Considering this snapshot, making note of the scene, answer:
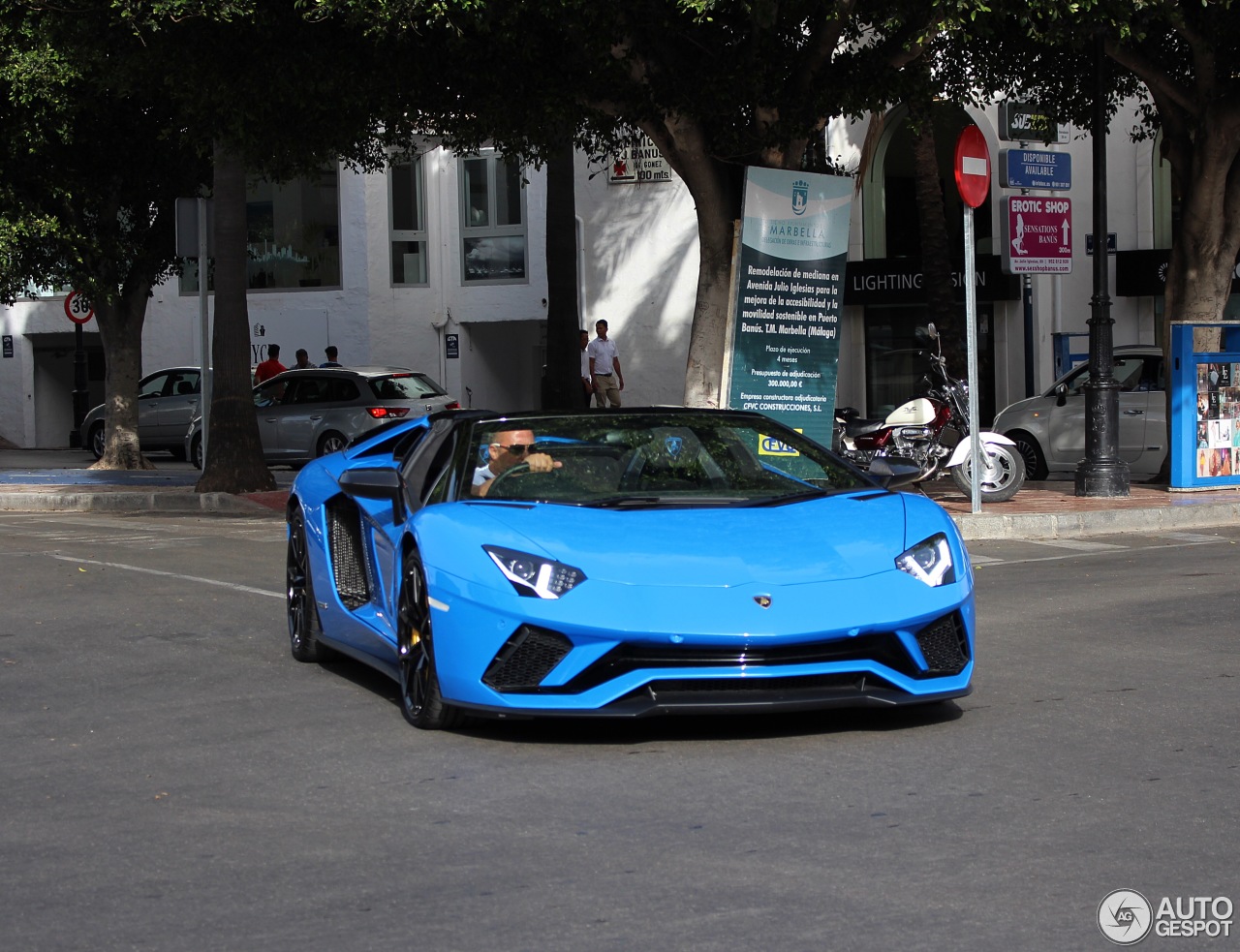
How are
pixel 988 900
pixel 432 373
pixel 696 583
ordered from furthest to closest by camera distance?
pixel 432 373
pixel 696 583
pixel 988 900

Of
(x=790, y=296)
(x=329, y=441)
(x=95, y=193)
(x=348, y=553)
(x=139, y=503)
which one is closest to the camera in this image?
(x=348, y=553)

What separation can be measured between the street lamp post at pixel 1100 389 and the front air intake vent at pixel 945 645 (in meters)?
11.0

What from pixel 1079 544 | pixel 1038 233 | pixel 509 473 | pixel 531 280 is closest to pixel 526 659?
pixel 509 473

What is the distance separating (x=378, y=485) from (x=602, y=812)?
92.9 inches

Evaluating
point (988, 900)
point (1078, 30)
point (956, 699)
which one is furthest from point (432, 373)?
point (988, 900)

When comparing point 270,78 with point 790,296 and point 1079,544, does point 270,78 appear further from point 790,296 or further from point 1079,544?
point 1079,544

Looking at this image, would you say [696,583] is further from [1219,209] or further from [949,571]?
[1219,209]

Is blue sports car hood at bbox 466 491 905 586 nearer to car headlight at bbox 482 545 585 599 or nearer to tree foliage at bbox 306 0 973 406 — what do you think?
car headlight at bbox 482 545 585 599

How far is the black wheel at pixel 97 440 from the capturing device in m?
30.1

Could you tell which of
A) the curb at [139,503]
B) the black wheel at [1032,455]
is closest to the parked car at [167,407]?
the curb at [139,503]

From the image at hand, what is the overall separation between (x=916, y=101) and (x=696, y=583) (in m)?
11.6

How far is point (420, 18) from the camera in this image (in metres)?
14.8

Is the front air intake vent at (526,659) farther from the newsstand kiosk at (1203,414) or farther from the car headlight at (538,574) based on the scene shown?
the newsstand kiosk at (1203,414)

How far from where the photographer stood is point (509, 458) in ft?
23.5
